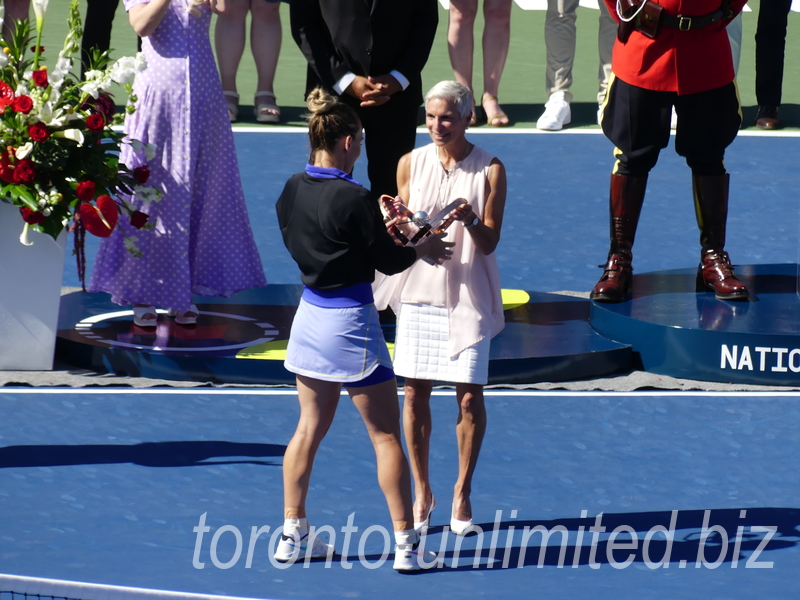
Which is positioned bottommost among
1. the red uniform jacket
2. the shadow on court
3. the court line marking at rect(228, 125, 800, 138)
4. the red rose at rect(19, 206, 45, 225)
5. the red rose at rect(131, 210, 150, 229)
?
the shadow on court

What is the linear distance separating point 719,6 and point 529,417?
Answer: 6.78 feet

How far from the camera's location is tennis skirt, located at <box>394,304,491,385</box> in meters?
4.77

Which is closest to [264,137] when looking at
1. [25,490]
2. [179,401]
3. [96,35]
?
[96,35]

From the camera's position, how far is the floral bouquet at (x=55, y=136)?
18.5 feet

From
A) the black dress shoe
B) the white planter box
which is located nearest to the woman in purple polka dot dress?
the white planter box

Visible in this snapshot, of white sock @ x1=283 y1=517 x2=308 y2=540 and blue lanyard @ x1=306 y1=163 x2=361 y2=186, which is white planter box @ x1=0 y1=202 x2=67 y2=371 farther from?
white sock @ x1=283 y1=517 x2=308 y2=540

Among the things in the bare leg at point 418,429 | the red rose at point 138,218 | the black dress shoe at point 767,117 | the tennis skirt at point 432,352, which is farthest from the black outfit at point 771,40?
the bare leg at point 418,429

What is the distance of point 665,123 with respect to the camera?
672 centimetres

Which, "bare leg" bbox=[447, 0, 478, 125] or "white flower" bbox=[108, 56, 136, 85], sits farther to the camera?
"bare leg" bbox=[447, 0, 478, 125]

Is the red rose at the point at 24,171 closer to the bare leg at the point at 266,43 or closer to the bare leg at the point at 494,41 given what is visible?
the bare leg at the point at 266,43

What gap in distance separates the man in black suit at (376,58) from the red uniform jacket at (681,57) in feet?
3.15

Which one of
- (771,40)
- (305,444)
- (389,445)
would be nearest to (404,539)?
(389,445)

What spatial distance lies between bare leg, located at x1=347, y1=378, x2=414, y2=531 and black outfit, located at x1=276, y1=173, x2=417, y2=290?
A: 351mm

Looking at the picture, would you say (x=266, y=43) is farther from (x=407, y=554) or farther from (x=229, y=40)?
(x=407, y=554)
